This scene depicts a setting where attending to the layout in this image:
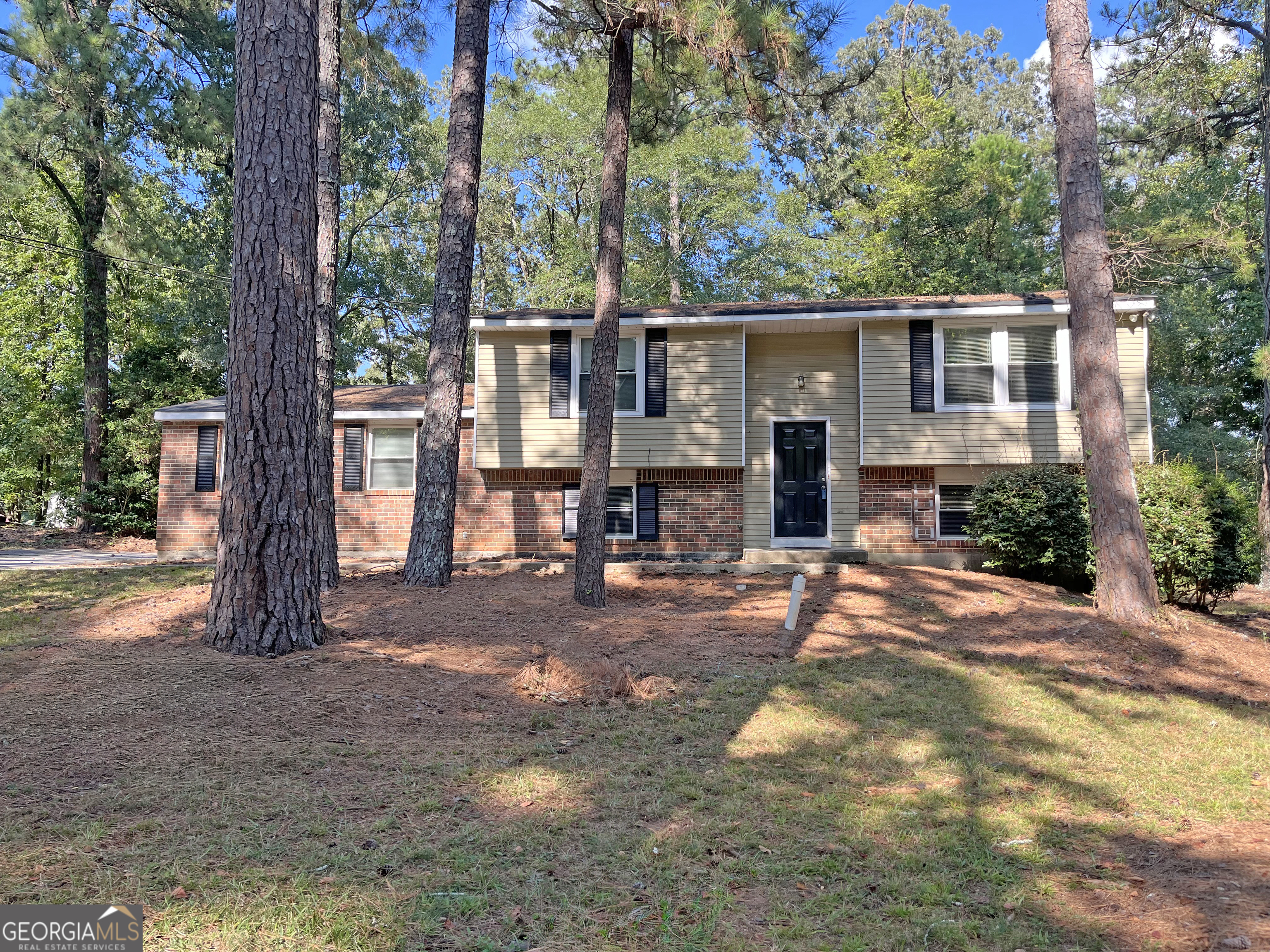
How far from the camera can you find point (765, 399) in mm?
14594

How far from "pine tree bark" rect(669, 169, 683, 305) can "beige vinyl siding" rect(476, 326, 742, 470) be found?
1328cm

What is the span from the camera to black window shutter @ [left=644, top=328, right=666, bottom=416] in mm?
14195

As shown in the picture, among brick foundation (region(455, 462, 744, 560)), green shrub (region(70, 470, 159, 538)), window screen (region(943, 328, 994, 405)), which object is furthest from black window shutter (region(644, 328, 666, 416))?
green shrub (region(70, 470, 159, 538))

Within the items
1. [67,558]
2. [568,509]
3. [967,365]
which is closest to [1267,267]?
[967,365]

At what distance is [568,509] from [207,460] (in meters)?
7.70

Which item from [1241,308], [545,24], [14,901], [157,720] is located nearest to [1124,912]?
[14,901]

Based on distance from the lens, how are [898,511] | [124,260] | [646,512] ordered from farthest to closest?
1. [124,260]
2. [646,512]
3. [898,511]

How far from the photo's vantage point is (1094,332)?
326 inches

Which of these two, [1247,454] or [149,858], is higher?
[1247,454]

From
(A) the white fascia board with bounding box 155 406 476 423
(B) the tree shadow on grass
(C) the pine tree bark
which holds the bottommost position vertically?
(B) the tree shadow on grass

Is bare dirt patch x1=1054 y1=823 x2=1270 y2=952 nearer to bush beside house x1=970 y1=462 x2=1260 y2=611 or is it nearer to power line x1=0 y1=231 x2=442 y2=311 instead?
bush beside house x1=970 y1=462 x2=1260 y2=611

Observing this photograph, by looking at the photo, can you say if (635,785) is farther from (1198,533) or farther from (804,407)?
(804,407)

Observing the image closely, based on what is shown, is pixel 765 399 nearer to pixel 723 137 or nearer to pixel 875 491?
pixel 875 491

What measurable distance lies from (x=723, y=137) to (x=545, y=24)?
1609 centimetres
